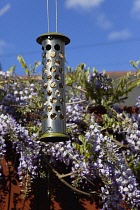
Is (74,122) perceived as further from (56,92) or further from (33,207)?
(56,92)

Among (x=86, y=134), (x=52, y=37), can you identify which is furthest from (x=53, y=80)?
(x=86, y=134)

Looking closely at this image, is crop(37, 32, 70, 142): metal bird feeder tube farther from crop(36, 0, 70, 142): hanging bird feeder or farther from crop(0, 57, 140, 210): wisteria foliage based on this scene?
crop(0, 57, 140, 210): wisteria foliage

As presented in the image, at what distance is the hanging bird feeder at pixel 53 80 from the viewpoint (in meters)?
2.70

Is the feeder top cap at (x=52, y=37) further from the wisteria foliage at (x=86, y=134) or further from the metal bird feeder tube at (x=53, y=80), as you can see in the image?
the wisteria foliage at (x=86, y=134)

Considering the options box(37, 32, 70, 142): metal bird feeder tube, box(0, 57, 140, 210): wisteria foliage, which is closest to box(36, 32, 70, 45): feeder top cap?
box(37, 32, 70, 142): metal bird feeder tube

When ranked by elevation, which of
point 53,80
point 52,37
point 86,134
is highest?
point 52,37

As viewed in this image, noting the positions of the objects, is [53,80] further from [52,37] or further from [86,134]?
[86,134]

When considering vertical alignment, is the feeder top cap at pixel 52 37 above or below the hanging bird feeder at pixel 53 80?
above

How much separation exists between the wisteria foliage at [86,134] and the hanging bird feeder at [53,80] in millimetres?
1008

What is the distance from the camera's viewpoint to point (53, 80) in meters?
2.81

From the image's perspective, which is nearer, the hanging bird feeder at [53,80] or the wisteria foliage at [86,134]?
the hanging bird feeder at [53,80]

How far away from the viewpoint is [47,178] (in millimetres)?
3934

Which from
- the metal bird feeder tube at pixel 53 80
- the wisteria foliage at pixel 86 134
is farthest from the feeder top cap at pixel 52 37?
the wisteria foliage at pixel 86 134

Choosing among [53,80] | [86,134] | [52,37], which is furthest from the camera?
[86,134]
